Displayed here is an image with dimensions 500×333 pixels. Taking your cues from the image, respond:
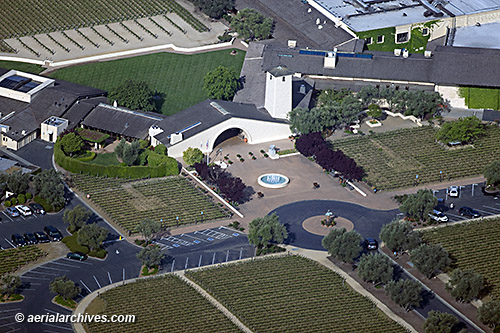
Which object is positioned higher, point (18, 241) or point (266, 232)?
point (266, 232)

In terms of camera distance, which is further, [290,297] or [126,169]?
[126,169]

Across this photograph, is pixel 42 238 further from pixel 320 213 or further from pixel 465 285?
pixel 465 285

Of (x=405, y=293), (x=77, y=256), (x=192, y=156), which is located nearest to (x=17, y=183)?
(x=77, y=256)

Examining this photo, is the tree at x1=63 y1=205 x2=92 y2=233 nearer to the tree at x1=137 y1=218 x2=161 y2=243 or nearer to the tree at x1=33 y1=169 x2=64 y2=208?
the tree at x1=33 y1=169 x2=64 y2=208

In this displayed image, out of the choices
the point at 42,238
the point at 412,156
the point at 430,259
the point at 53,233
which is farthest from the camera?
the point at 412,156

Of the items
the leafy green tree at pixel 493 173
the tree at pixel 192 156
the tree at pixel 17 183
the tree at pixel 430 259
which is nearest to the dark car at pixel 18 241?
the tree at pixel 17 183

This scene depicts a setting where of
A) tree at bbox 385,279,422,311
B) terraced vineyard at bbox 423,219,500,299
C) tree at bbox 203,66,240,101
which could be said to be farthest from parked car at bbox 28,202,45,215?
terraced vineyard at bbox 423,219,500,299
